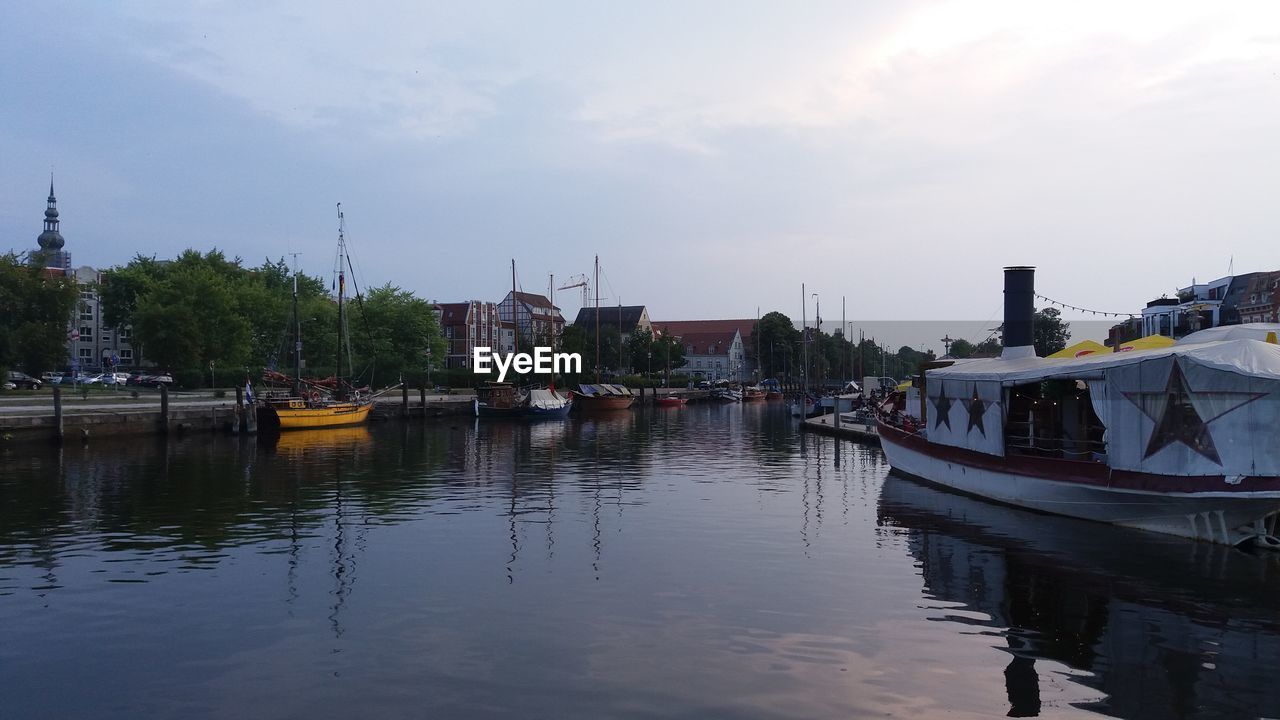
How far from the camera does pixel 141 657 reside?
11914 millimetres

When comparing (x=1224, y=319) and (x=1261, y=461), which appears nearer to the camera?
(x=1261, y=461)

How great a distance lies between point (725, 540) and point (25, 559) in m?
15.0

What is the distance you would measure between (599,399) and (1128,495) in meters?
74.0

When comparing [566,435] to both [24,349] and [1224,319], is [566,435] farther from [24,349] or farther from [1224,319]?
[1224,319]

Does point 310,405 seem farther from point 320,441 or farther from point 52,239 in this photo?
point 52,239

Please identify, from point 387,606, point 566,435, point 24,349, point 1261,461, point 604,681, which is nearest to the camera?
point 604,681

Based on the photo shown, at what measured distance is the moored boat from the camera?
1719 centimetres

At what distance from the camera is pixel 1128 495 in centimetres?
1986

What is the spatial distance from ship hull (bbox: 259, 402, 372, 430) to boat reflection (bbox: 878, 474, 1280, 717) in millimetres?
44016

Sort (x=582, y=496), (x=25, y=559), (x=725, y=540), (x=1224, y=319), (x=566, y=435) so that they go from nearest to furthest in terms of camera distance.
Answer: (x=25, y=559) → (x=725, y=540) → (x=582, y=496) → (x=566, y=435) → (x=1224, y=319)

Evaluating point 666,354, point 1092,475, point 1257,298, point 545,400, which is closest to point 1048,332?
point 1257,298

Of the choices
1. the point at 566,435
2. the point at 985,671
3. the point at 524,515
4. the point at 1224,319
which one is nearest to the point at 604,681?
the point at 985,671

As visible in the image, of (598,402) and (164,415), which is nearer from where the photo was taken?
(164,415)

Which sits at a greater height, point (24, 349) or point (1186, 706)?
point (24, 349)
